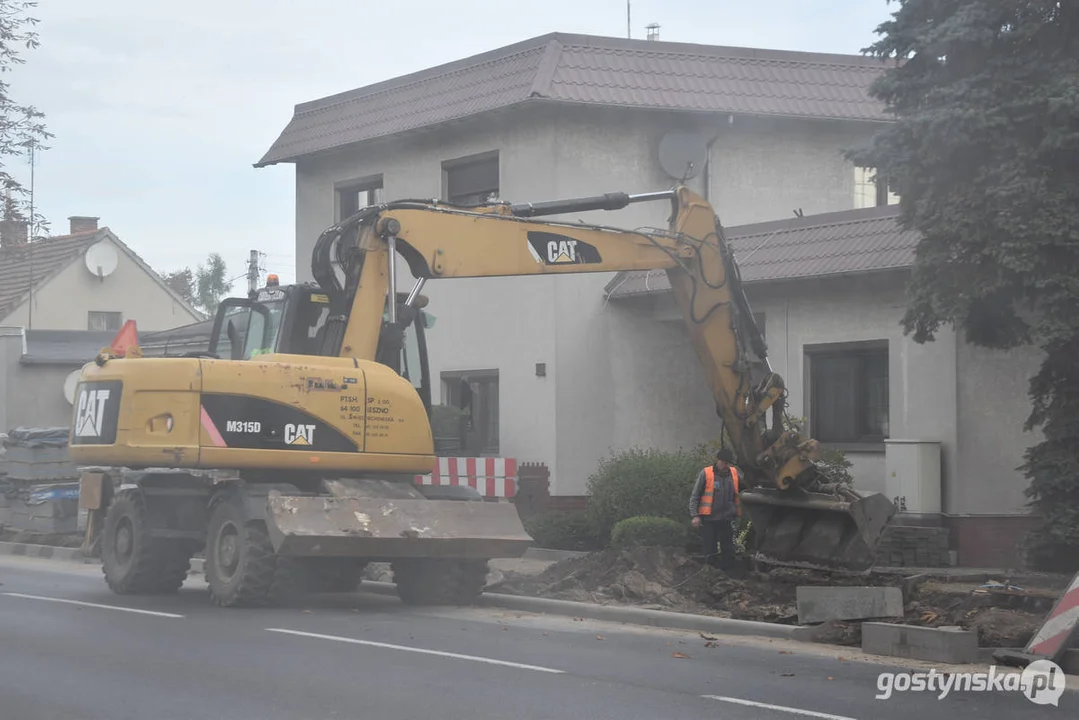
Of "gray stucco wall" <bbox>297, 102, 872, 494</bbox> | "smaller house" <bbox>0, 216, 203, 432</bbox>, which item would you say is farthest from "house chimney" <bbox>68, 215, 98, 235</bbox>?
"gray stucco wall" <bbox>297, 102, 872, 494</bbox>

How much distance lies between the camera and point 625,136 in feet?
79.6

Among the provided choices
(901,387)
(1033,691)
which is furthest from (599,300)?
(1033,691)

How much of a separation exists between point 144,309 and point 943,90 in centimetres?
3642

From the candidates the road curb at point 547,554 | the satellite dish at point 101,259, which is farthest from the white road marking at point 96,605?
the satellite dish at point 101,259

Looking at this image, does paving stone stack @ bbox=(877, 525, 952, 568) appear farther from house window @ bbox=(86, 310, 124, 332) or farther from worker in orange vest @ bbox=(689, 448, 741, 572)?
house window @ bbox=(86, 310, 124, 332)

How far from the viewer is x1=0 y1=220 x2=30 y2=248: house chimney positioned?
30953mm

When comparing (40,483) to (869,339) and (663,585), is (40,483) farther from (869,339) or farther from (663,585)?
(869,339)

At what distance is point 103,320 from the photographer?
46312 mm

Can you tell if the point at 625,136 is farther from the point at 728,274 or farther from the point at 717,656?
the point at 717,656

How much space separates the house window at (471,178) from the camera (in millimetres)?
24797

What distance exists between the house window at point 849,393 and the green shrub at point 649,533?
3704mm

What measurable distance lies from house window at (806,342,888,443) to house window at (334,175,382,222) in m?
9.51

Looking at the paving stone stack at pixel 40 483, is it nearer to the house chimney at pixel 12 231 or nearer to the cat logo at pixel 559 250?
the house chimney at pixel 12 231

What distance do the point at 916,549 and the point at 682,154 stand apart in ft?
27.8
